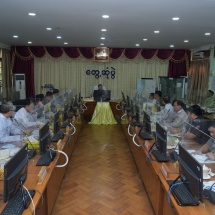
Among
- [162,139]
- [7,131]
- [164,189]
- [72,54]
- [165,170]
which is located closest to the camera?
[164,189]

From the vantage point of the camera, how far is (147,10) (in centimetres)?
Answer: 356

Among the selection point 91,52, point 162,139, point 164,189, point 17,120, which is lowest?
point 164,189

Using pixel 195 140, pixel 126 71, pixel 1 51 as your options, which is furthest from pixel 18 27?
pixel 126 71

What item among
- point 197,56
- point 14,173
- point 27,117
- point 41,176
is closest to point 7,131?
point 27,117

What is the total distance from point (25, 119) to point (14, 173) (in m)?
2.56

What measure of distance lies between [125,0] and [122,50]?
5.74 m

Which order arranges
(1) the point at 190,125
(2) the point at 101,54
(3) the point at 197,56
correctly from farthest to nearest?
1. (2) the point at 101,54
2. (3) the point at 197,56
3. (1) the point at 190,125

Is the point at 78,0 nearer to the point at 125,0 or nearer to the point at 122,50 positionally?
the point at 125,0

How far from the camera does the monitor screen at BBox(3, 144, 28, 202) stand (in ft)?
4.74

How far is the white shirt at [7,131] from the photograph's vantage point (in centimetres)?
297

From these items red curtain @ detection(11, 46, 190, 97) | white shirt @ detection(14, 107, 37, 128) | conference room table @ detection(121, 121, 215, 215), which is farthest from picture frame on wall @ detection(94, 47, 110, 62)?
conference room table @ detection(121, 121, 215, 215)

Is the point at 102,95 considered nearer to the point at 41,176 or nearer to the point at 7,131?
the point at 7,131

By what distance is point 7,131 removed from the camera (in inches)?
130

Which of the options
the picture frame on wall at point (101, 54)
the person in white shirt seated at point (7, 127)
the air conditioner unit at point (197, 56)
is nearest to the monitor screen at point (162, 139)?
the person in white shirt seated at point (7, 127)
